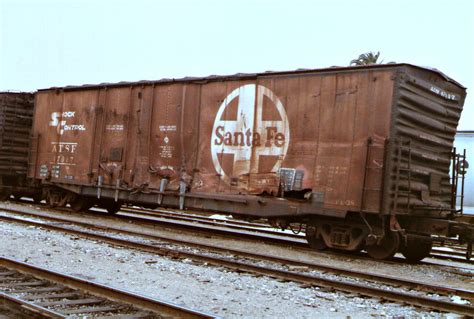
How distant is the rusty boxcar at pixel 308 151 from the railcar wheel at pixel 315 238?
0.02m

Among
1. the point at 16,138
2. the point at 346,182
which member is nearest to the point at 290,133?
the point at 346,182

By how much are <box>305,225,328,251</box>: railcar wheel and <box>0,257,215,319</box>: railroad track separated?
5620 millimetres

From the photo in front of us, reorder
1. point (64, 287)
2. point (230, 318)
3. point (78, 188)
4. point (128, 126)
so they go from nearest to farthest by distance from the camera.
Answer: point (230, 318) < point (64, 287) < point (128, 126) < point (78, 188)

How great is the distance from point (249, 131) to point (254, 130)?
0.13m

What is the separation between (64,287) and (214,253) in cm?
387

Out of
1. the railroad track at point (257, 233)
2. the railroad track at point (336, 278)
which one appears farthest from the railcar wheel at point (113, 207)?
the railroad track at point (336, 278)

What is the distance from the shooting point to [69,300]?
18.1 feet

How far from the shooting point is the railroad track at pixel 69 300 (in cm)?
499

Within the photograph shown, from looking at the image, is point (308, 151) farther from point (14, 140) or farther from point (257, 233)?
point (14, 140)

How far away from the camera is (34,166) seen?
16453 mm

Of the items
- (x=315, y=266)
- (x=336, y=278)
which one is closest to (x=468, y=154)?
(x=315, y=266)

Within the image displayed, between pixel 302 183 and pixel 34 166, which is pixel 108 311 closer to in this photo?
pixel 302 183

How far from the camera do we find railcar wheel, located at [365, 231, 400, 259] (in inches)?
384

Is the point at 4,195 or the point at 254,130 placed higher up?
the point at 254,130
